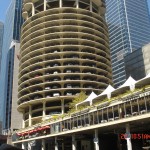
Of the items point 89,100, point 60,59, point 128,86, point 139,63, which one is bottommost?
point 89,100

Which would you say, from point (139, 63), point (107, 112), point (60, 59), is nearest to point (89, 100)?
point (107, 112)

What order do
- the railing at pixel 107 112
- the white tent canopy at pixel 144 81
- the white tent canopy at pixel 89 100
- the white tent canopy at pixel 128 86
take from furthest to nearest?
the white tent canopy at pixel 89 100, the white tent canopy at pixel 128 86, the white tent canopy at pixel 144 81, the railing at pixel 107 112

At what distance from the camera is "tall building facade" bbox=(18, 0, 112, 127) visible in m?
101

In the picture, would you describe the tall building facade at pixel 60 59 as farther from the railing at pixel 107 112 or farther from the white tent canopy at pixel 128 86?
the white tent canopy at pixel 128 86

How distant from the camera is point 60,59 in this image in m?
102

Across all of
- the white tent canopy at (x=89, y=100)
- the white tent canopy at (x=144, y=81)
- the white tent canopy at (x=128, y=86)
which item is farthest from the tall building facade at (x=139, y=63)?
the white tent canopy at (x=144, y=81)

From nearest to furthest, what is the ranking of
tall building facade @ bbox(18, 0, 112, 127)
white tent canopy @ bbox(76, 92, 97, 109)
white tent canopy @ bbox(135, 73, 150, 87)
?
white tent canopy @ bbox(135, 73, 150, 87) < white tent canopy @ bbox(76, 92, 97, 109) < tall building facade @ bbox(18, 0, 112, 127)

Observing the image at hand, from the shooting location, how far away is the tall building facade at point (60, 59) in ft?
332

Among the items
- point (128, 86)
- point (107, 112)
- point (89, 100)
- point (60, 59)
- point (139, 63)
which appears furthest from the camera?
point (139, 63)

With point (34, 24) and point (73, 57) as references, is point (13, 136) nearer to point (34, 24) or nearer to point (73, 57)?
point (73, 57)

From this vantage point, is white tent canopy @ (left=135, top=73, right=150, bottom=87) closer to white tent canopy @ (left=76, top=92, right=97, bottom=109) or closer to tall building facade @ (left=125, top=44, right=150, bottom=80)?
white tent canopy @ (left=76, top=92, right=97, bottom=109)

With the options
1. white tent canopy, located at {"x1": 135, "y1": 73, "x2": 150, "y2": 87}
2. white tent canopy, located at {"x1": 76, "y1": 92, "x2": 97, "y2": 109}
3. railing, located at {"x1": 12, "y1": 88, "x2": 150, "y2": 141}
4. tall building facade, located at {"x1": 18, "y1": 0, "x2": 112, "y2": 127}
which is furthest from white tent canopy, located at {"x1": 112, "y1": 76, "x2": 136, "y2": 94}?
tall building facade, located at {"x1": 18, "y1": 0, "x2": 112, "y2": 127}

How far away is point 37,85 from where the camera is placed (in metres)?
102

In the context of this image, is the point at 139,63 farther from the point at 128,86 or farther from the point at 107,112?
the point at 107,112
